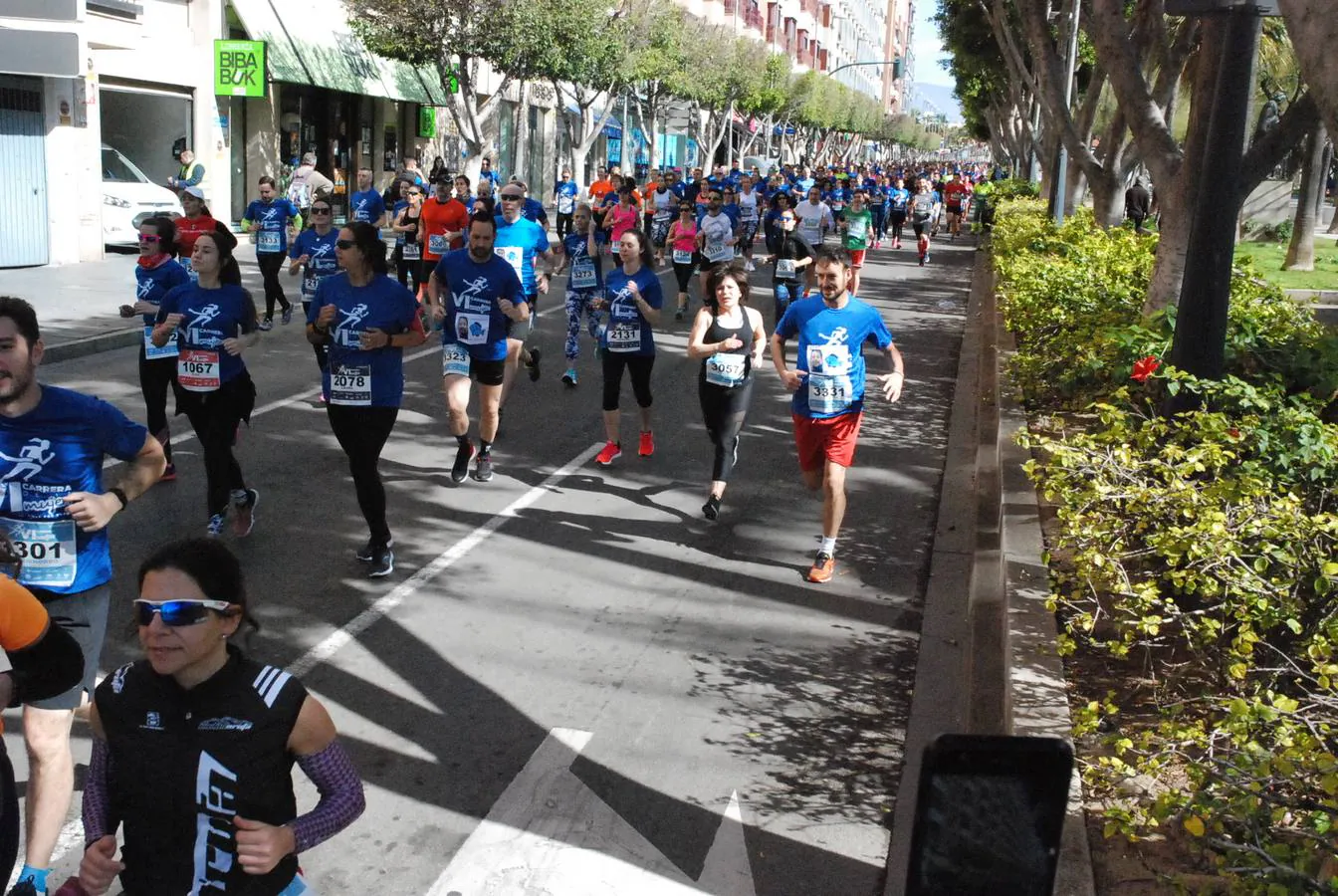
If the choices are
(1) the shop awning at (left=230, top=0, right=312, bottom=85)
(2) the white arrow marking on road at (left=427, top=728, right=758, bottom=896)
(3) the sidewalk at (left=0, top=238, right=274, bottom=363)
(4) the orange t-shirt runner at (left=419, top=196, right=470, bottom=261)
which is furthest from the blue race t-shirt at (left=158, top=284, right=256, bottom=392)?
(1) the shop awning at (left=230, top=0, right=312, bottom=85)

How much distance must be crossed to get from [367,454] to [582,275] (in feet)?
20.7

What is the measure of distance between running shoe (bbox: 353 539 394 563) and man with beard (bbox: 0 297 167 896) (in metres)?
2.89

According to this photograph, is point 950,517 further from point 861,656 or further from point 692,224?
point 692,224

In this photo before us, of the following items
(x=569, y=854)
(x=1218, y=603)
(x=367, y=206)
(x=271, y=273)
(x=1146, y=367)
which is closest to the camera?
(x=569, y=854)

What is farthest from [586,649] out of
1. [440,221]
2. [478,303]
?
[440,221]

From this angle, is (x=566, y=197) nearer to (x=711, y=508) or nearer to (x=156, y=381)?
(x=156, y=381)

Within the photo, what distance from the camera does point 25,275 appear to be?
1909 centimetres

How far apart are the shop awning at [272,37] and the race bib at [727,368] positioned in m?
20.6

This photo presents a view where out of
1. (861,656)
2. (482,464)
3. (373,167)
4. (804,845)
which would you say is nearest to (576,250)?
(482,464)

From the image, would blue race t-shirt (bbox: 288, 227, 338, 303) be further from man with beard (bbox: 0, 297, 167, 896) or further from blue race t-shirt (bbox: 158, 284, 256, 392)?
man with beard (bbox: 0, 297, 167, 896)

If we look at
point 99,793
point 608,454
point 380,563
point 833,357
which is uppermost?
point 833,357

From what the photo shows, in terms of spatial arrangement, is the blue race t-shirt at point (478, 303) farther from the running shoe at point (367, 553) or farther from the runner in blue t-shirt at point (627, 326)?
the running shoe at point (367, 553)

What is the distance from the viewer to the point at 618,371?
988 centimetres

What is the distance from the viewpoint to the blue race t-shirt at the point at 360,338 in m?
7.28
